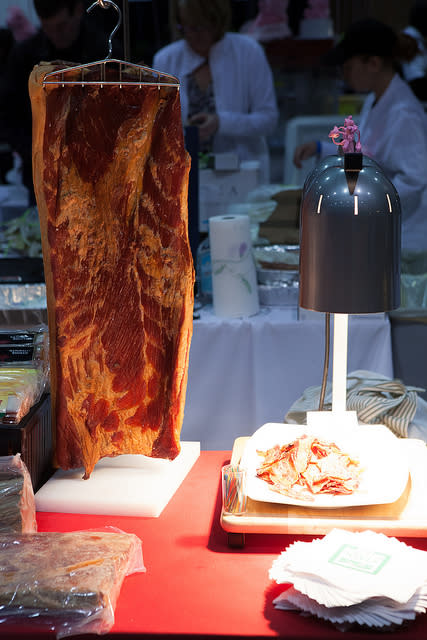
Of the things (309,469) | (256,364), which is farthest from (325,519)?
(256,364)

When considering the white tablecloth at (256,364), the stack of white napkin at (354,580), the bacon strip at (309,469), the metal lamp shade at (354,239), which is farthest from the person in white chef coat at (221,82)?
the stack of white napkin at (354,580)

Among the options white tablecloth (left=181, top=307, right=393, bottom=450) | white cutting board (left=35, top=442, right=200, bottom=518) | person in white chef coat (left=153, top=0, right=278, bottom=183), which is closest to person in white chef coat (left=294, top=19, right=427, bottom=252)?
person in white chef coat (left=153, top=0, right=278, bottom=183)

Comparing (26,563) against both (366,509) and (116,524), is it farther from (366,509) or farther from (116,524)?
(366,509)

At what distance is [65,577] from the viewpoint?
3.12ft

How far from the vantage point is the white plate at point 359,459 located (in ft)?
3.60

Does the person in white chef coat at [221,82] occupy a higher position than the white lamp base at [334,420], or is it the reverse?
the person in white chef coat at [221,82]

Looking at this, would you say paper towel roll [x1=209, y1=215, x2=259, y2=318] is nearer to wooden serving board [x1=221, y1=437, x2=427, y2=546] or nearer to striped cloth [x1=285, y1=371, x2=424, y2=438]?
striped cloth [x1=285, y1=371, x2=424, y2=438]

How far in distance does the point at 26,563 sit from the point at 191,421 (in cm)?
154

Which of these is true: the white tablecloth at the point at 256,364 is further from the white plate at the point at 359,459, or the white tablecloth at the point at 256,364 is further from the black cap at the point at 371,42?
the black cap at the point at 371,42

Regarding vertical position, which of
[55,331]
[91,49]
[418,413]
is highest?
[91,49]

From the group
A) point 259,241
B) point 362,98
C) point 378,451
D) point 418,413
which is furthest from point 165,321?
point 362,98

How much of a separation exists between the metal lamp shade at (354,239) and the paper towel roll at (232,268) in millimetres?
1136

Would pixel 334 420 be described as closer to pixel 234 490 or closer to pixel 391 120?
pixel 234 490

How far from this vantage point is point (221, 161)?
327 centimetres
